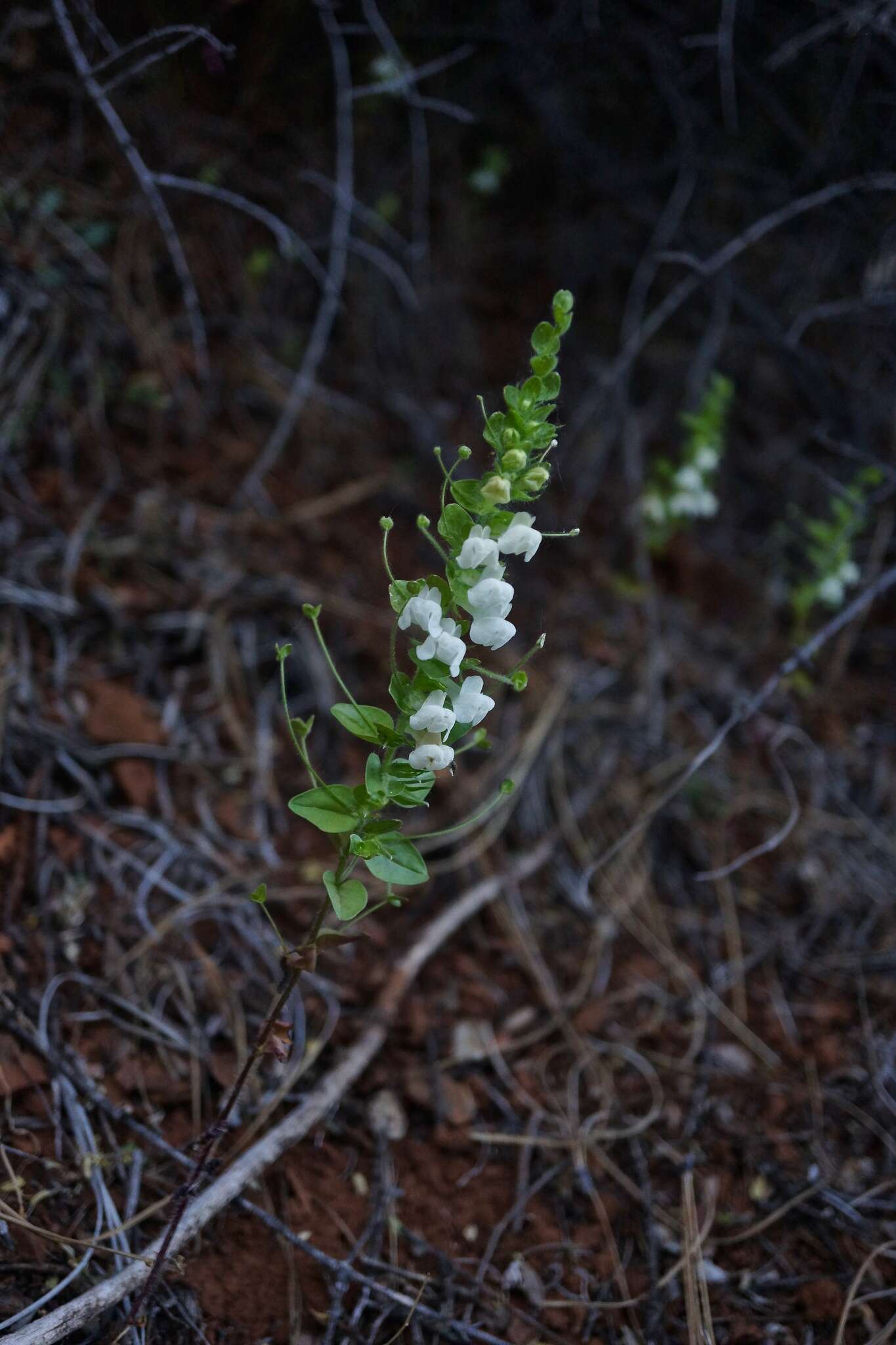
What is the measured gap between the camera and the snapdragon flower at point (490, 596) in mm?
1221

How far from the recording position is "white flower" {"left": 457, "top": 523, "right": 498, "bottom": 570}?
1213 mm

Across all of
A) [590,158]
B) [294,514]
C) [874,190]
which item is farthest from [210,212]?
[874,190]

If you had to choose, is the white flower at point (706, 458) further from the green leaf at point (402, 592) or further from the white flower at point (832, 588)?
the green leaf at point (402, 592)

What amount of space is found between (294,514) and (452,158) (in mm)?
1544

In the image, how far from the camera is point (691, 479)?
10.1 feet

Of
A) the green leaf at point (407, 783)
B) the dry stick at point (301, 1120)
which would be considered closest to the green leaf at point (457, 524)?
the green leaf at point (407, 783)

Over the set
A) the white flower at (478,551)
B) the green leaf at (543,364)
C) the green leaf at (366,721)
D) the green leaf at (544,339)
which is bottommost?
the green leaf at (366,721)

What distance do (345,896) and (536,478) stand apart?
0.64m

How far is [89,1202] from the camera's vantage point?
1.47 m

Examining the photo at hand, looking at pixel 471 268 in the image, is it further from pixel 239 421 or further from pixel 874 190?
pixel 874 190

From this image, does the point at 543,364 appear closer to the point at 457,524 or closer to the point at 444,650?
the point at 457,524

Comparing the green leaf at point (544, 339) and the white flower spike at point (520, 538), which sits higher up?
the green leaf at point (544, 339)

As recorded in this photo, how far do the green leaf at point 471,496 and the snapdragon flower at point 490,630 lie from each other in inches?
6.0

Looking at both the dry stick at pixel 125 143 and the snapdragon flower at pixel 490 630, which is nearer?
the snapdragon flower at pixel 490 630
